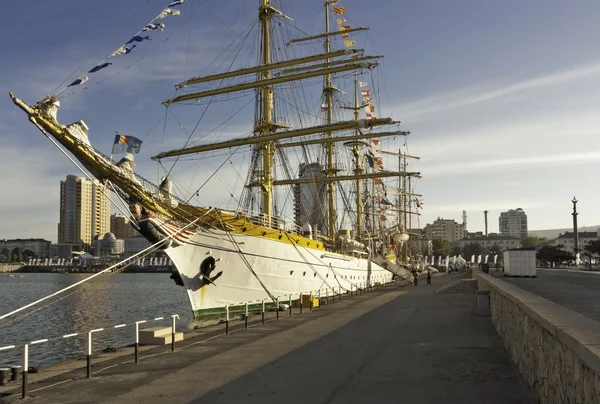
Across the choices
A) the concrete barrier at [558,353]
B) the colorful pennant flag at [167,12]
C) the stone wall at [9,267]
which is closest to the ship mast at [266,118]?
the colorful pennant flag at [167,12]

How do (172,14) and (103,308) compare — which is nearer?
(172,14)

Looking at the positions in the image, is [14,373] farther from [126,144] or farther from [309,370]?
[126,144]

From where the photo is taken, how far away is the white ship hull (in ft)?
73.6

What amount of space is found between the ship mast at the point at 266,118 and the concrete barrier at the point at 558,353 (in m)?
23.6

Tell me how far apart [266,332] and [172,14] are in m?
12.3

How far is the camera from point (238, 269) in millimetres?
23984

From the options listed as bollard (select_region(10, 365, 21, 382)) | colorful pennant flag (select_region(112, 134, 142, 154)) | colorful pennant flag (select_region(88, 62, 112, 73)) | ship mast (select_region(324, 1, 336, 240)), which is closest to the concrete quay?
bollard (select_region(10, 365, 21, 382))

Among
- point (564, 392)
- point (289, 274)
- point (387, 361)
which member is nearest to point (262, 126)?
point (289, 274)

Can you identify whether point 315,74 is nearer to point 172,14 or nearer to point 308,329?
point 172,14

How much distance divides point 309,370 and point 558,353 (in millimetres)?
5155

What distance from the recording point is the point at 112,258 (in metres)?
189

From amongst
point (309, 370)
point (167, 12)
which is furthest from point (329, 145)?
point (309, 370)

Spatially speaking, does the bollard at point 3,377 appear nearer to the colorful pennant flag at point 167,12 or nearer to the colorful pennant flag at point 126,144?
the colorful pennant flag at point 126,144

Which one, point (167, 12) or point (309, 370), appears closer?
point (309, 370)
